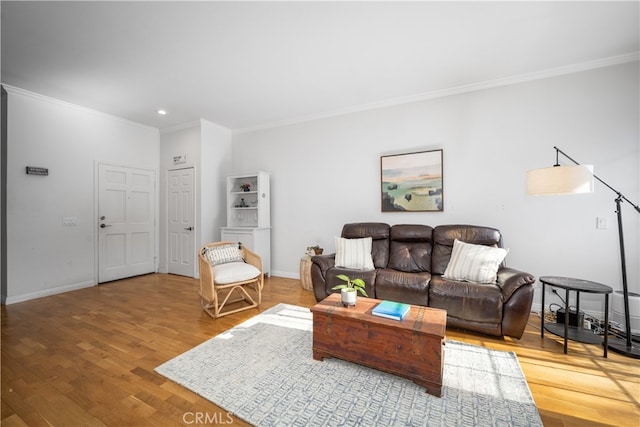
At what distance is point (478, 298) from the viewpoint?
238 cm

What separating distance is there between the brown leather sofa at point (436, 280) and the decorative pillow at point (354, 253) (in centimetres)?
12

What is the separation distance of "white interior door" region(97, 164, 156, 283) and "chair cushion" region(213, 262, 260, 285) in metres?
2.59

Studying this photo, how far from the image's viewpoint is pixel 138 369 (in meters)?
1.92

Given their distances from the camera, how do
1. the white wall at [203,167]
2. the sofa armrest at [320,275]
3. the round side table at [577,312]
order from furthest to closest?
the white wall at [203,167]
the sofa armrest at [320,275]
the round side table at [577,312]

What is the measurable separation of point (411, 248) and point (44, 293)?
502cm

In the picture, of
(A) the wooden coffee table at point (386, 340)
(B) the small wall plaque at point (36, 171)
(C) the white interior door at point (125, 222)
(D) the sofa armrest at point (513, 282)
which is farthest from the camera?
(C) the white interior door at point (125, 222)

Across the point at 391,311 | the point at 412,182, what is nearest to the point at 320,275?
the point at 391,311

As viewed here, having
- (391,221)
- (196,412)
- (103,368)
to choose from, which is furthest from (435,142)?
A: (103,368)

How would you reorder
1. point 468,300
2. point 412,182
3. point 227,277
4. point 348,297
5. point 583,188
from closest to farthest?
1. point 348,297
2. point 583,188
3. point 468,300
4. point 227,277
5. point 412,182

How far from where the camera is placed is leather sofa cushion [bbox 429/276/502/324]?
234 cm

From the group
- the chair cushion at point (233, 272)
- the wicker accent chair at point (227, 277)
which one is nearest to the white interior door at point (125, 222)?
the wicker accent chair at point (227, 277)

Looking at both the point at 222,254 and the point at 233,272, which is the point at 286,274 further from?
the point at 233,272

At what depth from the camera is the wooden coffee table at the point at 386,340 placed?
1.63m

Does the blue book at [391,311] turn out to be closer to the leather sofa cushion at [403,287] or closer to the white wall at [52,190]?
the leather sofa cushion at [403,287]
